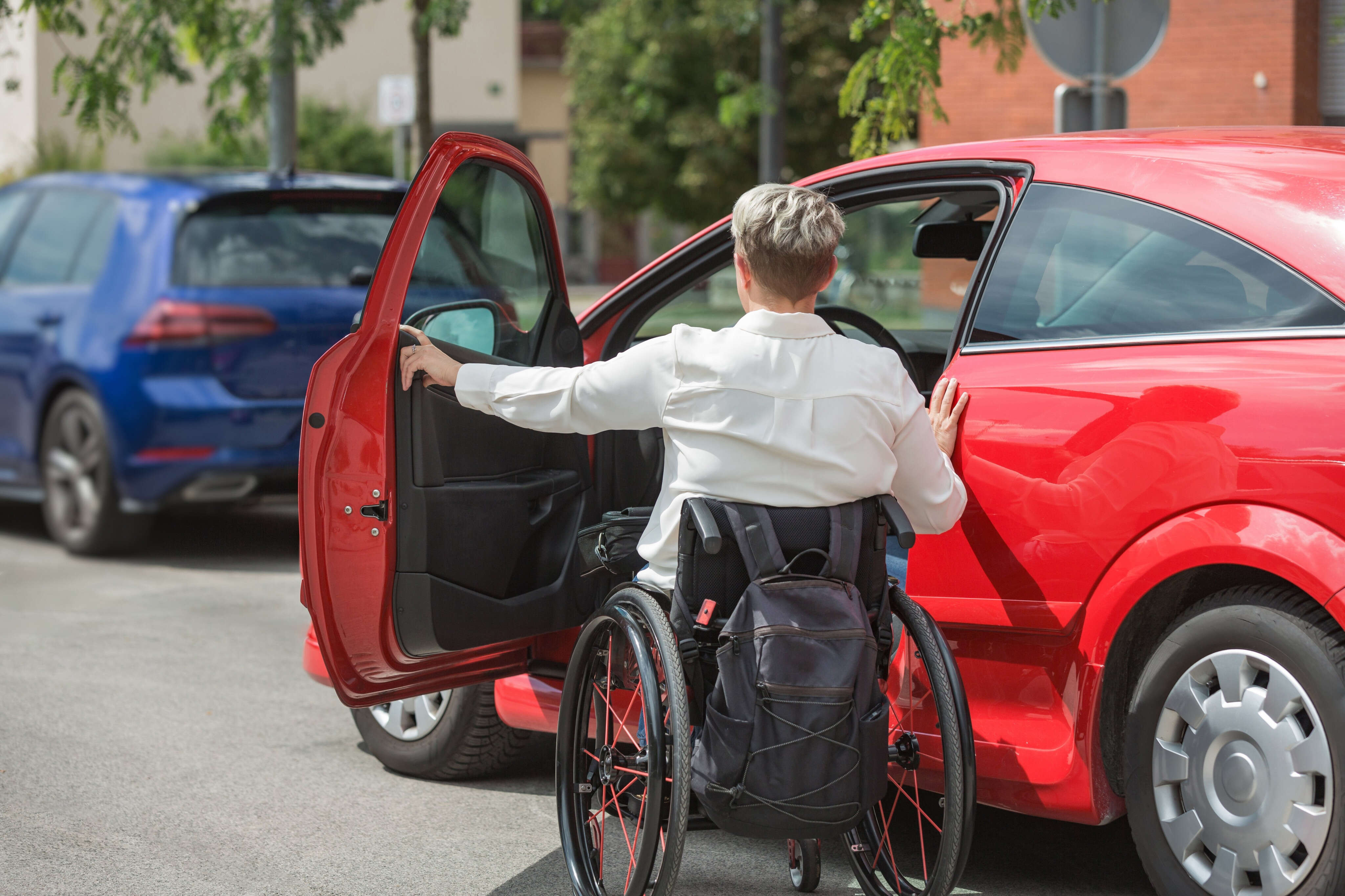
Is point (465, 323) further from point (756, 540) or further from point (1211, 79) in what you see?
point (1211, 79)

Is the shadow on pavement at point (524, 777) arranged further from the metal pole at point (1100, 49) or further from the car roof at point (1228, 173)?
the metal pole at point (1100, 49)

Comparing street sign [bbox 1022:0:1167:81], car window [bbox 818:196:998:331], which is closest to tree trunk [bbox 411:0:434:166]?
car window [bbox 818:196:998:331]

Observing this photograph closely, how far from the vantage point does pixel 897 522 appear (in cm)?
307

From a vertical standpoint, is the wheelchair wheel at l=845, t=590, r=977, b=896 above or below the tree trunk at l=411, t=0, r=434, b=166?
below

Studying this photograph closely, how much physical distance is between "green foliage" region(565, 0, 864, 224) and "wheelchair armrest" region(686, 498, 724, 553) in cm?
1882

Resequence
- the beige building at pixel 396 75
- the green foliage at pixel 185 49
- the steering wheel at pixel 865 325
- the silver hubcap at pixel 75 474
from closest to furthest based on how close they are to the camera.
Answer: the steering wheel at pixel 865 325
the silver hubcap at pixel 75 474
the green foliage at pixel 185 49
the beige building at pixel 396 75

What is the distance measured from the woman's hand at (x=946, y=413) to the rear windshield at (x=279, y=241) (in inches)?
174

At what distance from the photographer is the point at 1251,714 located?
2.93 m

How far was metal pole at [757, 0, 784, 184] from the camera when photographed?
15.2 meters

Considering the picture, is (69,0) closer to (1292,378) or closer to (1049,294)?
(1049,294)

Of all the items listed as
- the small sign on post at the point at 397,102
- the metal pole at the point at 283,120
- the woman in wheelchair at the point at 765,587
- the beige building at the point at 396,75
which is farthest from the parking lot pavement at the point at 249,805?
the beige building at the point at 396,75

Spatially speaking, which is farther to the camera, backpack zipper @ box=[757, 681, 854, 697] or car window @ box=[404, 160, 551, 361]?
car window @ box=[404, 160, 551, 361]

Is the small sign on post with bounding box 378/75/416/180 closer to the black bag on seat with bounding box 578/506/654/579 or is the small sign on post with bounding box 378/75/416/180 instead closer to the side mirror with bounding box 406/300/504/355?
the side mirror with bounding box 406/300/504/355

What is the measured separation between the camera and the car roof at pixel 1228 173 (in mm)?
3045
